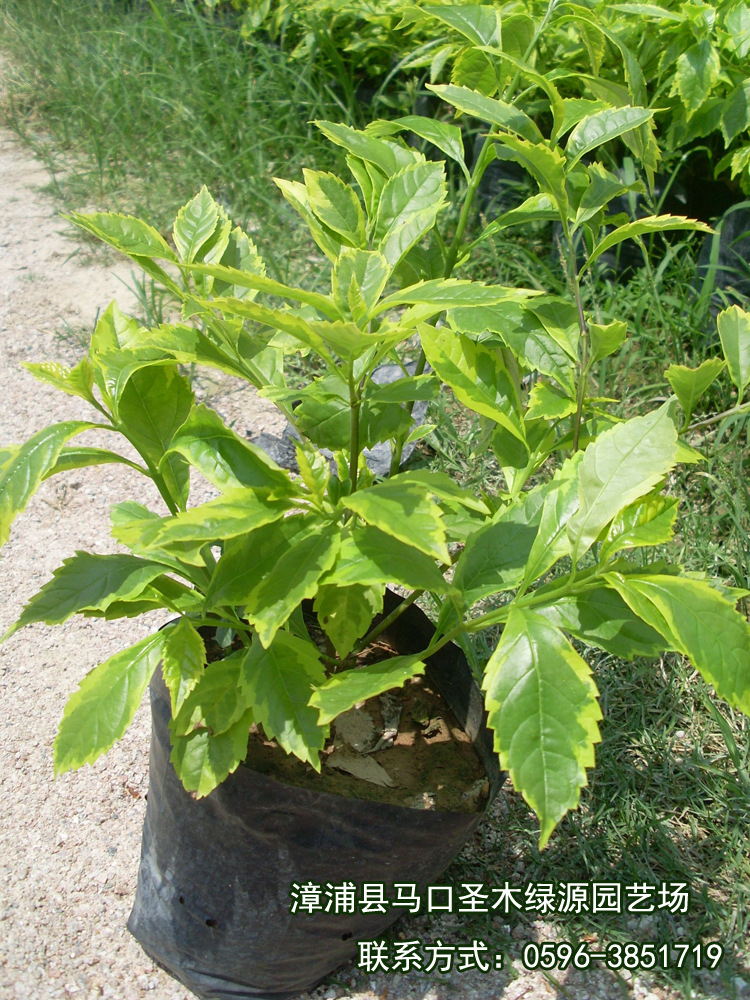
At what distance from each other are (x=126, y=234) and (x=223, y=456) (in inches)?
12.8

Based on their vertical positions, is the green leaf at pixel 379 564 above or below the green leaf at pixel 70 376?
below

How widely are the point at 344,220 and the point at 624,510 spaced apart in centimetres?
46

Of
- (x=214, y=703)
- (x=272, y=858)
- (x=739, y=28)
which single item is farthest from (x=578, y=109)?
(x=739, y=28)

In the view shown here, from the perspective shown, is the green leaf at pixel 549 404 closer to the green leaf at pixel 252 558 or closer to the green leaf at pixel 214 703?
the green leaf at pixel 252 558

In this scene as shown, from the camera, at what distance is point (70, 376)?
3.34 ft

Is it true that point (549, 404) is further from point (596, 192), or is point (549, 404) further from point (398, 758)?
point (398, 758)

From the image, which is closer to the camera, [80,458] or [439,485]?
[439,485]

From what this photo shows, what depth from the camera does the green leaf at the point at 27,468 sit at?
2.99 ft

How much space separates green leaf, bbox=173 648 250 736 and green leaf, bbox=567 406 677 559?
47 cm

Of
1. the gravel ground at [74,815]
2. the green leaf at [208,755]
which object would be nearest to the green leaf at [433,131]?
the green leaf at [208,755]

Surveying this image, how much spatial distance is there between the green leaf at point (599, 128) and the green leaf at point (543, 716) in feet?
1.82

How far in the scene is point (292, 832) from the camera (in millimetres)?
1267

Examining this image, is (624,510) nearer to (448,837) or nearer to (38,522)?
(448,837)

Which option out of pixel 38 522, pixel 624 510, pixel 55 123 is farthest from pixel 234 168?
pixel 624 510
